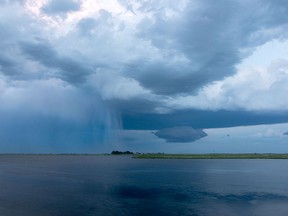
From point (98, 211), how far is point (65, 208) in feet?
18.4

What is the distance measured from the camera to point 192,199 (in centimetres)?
5616

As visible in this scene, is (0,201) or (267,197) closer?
(0,201)

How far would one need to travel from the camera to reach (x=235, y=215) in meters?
43.5

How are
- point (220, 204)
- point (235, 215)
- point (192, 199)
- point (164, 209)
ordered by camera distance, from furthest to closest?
point (192, 199)
point (220, 204)
point (164, 209)
point (235, 215)

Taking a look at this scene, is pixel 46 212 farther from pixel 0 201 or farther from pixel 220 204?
pixel 220 204

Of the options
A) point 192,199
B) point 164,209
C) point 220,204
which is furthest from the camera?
point 192,199

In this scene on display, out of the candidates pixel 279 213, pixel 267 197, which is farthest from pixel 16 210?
pixel 267 197

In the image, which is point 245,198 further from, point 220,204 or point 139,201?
point 139,201

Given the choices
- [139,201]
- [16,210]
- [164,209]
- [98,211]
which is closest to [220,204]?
[164,209]

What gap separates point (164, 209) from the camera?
4741 cm

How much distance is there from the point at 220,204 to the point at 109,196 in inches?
794

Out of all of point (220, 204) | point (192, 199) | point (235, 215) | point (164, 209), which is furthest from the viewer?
point (192, 199)

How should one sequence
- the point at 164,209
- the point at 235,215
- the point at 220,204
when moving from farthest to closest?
the point at 220,204
the point at 164,209
the point at 235,215

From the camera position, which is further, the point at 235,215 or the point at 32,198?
the point at 32,198
